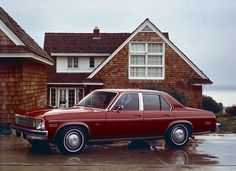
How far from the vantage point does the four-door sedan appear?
10.7 metres

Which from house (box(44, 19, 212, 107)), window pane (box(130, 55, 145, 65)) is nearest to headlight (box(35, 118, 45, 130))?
house (box(44, 19, 212, 107))

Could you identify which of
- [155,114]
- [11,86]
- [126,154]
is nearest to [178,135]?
[155,114]

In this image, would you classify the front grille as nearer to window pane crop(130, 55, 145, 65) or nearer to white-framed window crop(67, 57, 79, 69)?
window pane crop(130, 55, 145, 65)

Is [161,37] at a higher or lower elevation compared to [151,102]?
higher

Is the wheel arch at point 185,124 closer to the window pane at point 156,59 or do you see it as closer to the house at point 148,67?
the house at point 148,67

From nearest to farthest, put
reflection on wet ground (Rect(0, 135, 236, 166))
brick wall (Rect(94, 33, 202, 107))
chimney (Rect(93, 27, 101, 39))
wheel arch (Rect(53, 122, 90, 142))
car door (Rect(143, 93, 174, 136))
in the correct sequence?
reflection on wet ground (Rect(0, 135, 236, 166)) → wheel arch (Rect(53, 122, 90, 142)) → car door (Rect(143, 93, 174, 136)) → brick wall (Rect(94, 33, 202, 107)) → chimney (Rect(93, 27, 101, 39))

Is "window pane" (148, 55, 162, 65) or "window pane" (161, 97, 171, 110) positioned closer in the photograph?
"window pane" (161, 97, 171, 110)

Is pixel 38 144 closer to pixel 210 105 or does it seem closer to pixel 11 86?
pixel 11 86

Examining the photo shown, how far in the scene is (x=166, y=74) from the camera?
30719 mm

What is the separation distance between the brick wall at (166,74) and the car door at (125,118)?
60.2ft

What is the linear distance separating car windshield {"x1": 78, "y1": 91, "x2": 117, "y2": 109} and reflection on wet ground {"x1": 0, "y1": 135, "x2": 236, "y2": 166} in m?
1.12

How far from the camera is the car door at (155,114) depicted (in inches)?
470

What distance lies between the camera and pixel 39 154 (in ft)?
35.3

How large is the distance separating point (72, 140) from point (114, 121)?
A: 47.2 inches
